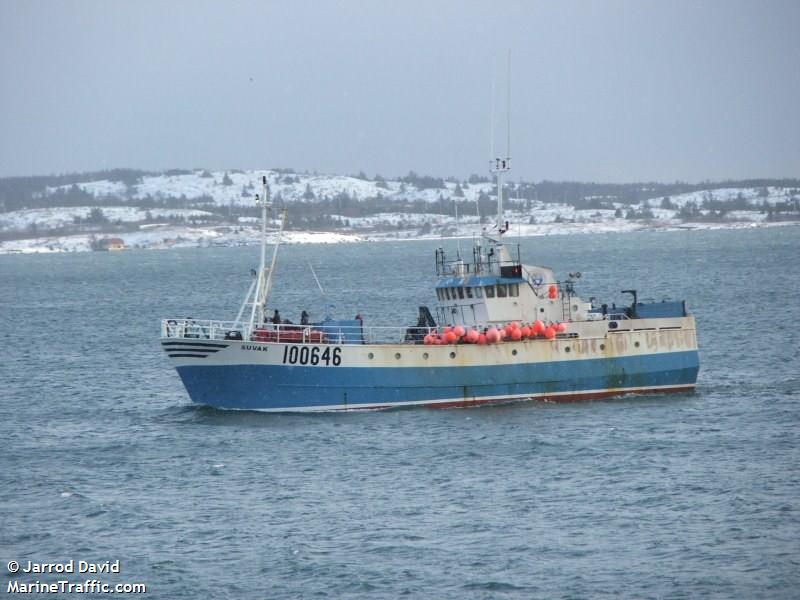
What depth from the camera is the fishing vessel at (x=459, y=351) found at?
151 feet

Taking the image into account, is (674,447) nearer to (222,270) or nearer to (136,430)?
(136,430)

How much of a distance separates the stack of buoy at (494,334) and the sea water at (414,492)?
2.44m

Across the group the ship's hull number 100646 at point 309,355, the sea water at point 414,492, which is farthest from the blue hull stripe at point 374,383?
the sea water at point 414,492

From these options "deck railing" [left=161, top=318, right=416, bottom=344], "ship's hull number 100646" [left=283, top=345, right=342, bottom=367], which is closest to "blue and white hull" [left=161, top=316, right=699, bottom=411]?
"ship's hull number 100646" [left=283, top=345, right=342, bottom=367]

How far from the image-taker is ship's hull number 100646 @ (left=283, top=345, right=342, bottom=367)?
45.9m

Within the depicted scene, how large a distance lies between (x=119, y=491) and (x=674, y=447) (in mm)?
16656

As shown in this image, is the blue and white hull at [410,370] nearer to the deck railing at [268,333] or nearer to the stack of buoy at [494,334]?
the stack of buoy at [494,334]

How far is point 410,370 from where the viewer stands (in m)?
46.8

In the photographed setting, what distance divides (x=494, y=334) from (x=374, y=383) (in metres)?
4.48

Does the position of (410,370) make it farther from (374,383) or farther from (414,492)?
(414,492)

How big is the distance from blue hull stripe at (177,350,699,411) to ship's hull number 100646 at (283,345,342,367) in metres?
0.27

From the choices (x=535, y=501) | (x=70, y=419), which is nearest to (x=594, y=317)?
(x=535, y=501)

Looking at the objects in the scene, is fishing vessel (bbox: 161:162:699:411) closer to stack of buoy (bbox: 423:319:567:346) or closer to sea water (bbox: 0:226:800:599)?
stack of buoy (bbox: 423:319:567:346)

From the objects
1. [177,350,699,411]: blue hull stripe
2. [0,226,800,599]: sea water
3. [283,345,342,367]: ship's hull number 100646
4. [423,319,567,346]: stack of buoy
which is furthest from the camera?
[423,319,567,346]: stack of buoy
